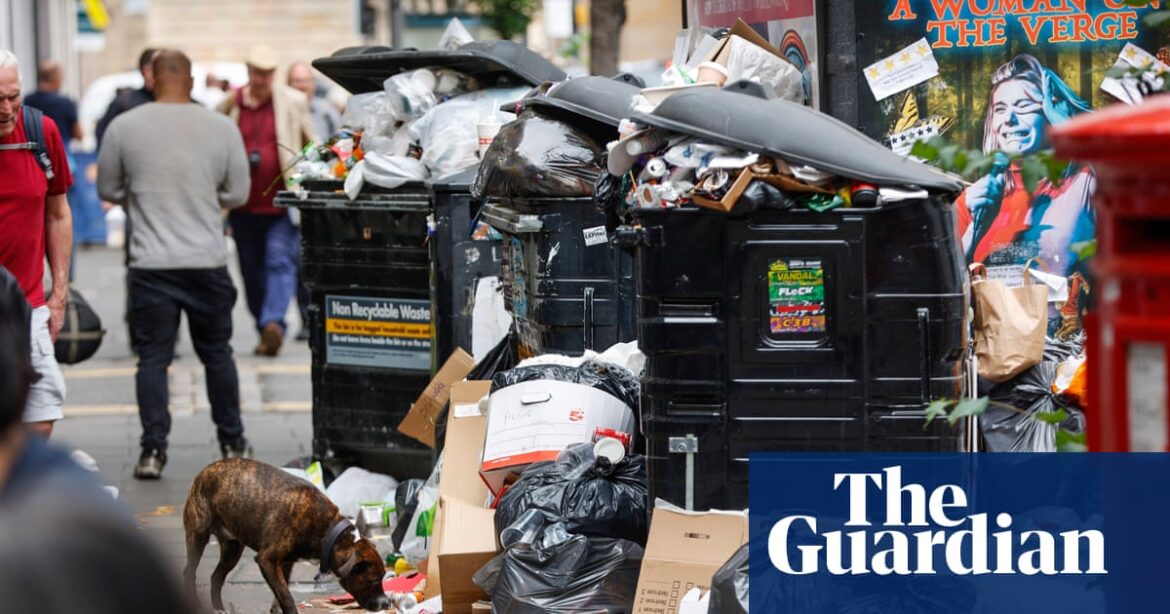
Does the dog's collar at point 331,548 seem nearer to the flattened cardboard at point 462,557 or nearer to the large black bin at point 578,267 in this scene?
the flattened cardboard at point 462,557

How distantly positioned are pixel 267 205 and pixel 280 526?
6081mm

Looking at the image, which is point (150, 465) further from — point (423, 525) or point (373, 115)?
point (423, 525)

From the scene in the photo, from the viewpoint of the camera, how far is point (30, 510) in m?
1.70

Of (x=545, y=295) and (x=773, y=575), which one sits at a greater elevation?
(x=545, y=295)

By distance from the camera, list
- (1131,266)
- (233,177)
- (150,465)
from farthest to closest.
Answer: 1. (233,177)
2. (150,465)
3. (1131,266)

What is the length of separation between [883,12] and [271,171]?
5.99 metres

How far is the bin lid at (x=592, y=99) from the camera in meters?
5.84

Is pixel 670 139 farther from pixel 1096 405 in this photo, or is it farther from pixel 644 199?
pixel 1096 405

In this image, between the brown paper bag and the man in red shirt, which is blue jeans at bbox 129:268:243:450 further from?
the brown paper bag

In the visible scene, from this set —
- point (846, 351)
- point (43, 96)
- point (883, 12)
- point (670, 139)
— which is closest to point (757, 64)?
point (883, 12)

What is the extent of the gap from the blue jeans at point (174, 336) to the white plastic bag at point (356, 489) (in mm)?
1039

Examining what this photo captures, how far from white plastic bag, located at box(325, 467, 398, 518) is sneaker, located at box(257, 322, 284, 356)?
14.3 ft

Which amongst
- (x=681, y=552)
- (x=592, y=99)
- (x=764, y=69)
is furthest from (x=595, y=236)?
(x=681, y=552)

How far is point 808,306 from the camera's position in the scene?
182 inches
